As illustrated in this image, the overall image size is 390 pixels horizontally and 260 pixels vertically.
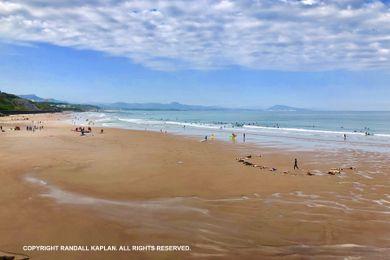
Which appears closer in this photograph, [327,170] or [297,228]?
[297,228]

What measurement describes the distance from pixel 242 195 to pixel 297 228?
4.60m

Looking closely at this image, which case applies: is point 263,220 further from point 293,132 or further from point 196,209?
point 293,132

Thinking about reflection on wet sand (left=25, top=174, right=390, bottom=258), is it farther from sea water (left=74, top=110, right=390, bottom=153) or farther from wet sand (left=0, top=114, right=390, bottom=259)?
sea water (left=74, top=110, right=390, bottom=153)

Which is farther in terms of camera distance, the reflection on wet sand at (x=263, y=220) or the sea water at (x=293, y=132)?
the sea water at (x=293, y=132)

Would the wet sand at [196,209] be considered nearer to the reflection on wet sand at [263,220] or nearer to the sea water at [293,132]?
the reflection on wet sand at [263,220]

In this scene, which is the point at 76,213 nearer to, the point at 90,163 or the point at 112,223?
the point at 112,223

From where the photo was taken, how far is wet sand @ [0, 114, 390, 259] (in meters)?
10.2

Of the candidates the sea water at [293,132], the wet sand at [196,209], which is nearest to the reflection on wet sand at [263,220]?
the wet sand at [196,209]

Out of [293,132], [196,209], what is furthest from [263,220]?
[293,132]

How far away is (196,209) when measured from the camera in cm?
1374

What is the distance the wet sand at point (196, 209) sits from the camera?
10.2 meters

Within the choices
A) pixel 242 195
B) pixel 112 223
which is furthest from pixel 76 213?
pixel 242 195

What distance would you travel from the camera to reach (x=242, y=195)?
53.4 ft

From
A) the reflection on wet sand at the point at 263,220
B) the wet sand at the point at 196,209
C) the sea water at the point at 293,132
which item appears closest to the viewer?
the reflection on wet sand at the point at 263,220
